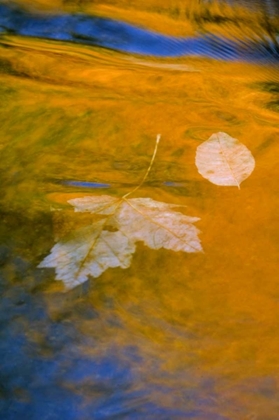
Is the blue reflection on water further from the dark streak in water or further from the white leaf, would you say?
the white leaf

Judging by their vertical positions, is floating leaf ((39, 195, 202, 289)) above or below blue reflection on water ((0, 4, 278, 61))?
below

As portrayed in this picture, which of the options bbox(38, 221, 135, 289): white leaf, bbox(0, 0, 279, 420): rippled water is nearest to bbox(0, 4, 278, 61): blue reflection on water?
bbox(0, 0, 279, 420): rippled water

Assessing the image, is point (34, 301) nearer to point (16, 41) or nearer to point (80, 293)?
point (80, 293)

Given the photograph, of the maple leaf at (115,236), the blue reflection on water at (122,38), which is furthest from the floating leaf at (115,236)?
the blue reflection on water at (122,38)

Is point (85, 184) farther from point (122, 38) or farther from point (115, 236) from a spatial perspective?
point (122, 38)

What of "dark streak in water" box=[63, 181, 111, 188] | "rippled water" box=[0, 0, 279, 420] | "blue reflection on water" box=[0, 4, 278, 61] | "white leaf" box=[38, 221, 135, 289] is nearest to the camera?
"rippled water" box=[0, 0, 279, 420]

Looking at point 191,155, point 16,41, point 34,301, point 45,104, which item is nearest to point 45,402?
point 34,301
